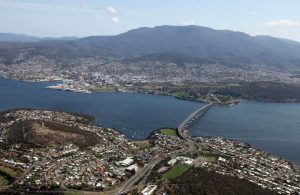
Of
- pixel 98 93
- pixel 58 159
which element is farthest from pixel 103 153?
pixel 98 93

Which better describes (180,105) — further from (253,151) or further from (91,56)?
(91,56)

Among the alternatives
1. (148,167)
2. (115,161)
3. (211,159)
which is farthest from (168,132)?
(148,167)

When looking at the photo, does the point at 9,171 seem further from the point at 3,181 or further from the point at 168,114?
the point at 168,114

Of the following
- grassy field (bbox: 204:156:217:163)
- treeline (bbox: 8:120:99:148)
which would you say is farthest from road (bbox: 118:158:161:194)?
treeline (bbox: 8:120:99:148)

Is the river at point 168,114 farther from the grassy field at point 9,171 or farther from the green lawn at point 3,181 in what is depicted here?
the green lawn at point 3,181

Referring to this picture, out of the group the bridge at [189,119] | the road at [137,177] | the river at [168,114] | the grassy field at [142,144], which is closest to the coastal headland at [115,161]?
the road at [137,177]
